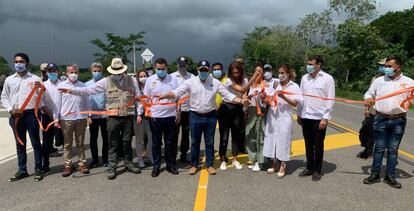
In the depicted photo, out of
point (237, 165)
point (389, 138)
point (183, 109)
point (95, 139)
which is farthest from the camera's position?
point (183, 109)

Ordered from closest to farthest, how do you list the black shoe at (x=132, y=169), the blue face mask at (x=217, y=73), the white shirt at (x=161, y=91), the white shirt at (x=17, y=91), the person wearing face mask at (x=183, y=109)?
1. the white shirt at (x=17, y=91)
2. the white shirt at (x=161, y=91)
3. the black shoe at (x=132, y=169)
4. the blue face mask at (x=217, y=73)
5. the person wearing face mask at (x=183, y=109)

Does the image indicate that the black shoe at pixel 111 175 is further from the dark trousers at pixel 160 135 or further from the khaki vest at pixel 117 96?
the khaki vest at pixel 117 96

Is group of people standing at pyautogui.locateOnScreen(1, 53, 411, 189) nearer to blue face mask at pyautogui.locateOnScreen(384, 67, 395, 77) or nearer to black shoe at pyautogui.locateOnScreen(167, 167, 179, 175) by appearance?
black shoe at pyautogui.locateOnScreen(167, 167, 179, 175)

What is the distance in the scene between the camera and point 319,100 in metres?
5.91

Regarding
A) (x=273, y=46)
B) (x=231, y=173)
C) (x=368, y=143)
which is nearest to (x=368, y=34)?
(x=273, y=46)

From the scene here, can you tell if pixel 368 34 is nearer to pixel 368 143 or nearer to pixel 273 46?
pixel 273 46

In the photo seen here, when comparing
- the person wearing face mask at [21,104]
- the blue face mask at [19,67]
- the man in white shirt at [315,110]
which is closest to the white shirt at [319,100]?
the man in white shirt at [315,110]

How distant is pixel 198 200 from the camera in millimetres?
4996

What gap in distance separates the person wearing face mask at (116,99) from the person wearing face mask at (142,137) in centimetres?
33

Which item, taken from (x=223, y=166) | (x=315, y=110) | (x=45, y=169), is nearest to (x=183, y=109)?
(x=223, y=166)

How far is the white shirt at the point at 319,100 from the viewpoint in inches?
231

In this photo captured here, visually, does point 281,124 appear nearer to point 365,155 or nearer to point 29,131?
point 365,155

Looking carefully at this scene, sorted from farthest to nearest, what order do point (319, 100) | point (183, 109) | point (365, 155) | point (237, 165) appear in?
point (365, 155), point (183, 109), point (237, 165), point (319, 100)

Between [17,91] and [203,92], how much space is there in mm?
3018
